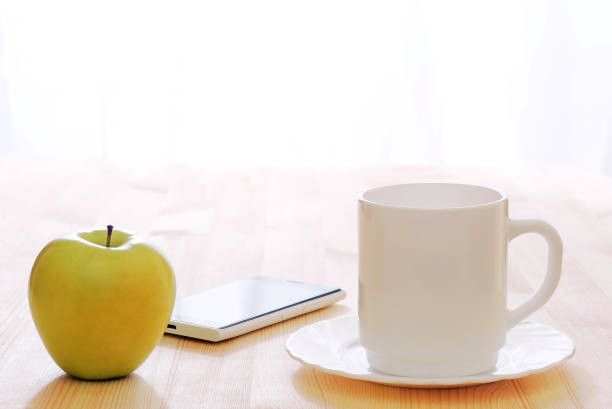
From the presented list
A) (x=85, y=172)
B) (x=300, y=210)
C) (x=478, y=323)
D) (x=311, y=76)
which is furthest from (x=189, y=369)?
(x=311, y=76)

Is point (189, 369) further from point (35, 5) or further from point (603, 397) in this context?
point (35, 5)

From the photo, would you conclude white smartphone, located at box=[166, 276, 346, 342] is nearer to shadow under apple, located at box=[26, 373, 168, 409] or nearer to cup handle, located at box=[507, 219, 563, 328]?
shadow under apple, located at box=[26, 373, 168, 409]

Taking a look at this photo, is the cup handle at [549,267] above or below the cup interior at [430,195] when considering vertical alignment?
below

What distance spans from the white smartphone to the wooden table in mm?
12

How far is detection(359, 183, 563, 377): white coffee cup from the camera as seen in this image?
617mm

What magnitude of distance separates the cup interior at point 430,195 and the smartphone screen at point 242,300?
17 centimetres

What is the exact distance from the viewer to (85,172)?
1.55 meters

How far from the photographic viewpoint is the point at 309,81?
9.76ft

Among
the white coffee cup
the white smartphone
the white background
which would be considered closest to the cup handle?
the white coffee cup

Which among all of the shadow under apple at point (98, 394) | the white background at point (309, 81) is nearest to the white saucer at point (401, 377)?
the shadow under apple at point (98, 394)

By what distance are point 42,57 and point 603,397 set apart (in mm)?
2709

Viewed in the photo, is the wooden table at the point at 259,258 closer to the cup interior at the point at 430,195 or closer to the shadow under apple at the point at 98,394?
the shadow under apple at the point at 98,394

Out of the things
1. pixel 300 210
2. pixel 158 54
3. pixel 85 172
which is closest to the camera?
pixel 300 210

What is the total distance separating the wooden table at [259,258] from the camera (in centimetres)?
62
